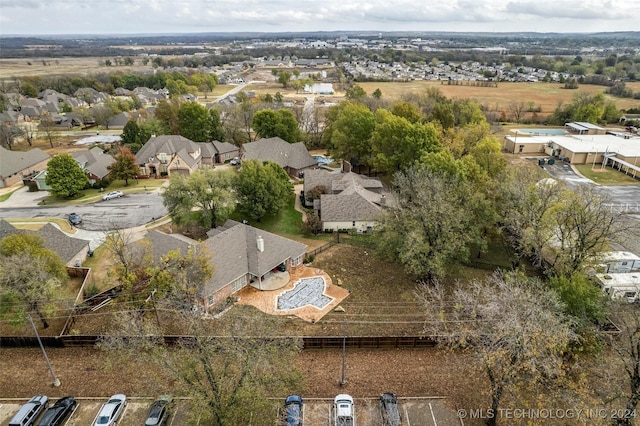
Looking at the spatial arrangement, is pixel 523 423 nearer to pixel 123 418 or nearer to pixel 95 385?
pixel 123 418

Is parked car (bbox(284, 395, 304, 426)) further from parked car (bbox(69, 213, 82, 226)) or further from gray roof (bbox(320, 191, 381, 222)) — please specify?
parked car (bbox(69, 213, 82, 226))

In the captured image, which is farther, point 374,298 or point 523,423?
point 374,298


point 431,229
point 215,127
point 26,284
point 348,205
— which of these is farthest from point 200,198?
point 215,127

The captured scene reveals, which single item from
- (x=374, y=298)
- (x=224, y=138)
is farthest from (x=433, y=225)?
(x=224, y=138)

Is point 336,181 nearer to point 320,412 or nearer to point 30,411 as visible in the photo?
point 320,412

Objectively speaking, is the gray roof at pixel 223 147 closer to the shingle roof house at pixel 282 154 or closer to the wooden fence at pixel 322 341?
the shingle roof house at pixel 282 154

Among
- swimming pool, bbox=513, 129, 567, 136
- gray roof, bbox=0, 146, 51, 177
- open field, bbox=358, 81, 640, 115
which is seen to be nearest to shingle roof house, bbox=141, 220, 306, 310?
gray roof, bbox=0, 146, 51, 177
